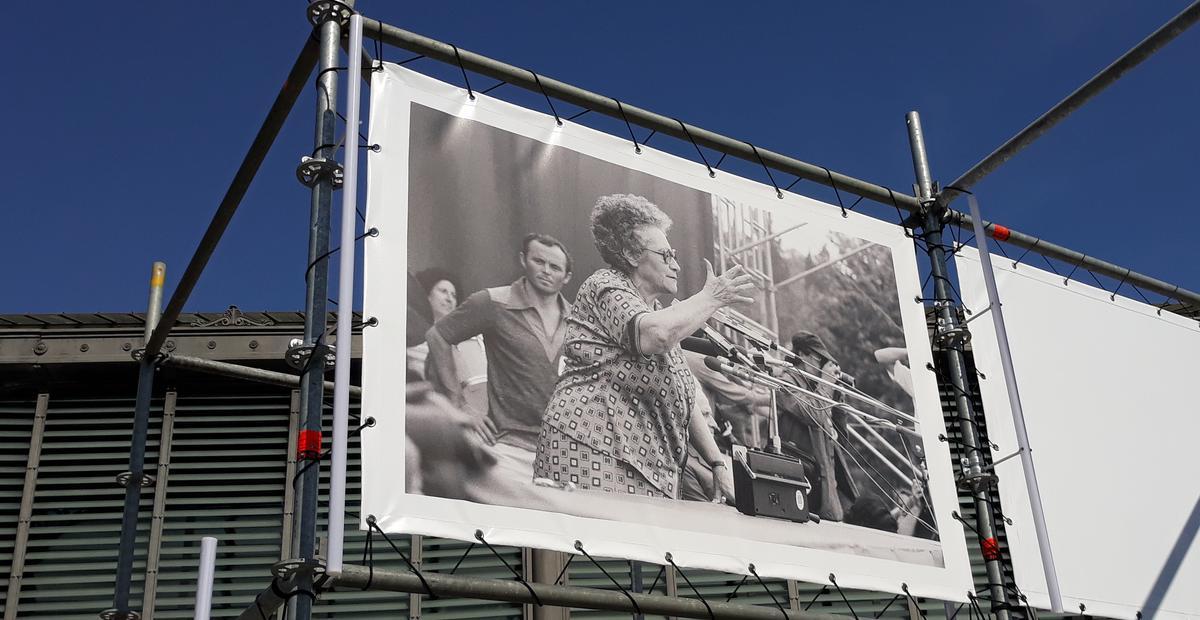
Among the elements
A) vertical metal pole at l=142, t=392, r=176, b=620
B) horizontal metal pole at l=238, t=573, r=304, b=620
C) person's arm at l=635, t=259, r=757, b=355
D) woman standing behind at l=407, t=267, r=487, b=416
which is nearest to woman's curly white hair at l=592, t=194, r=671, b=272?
person's arm at l=635, t=259, r=757, b=355

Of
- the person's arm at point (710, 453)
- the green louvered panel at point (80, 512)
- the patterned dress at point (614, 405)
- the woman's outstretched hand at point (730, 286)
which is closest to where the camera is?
the patterned dress at point (614, 405)

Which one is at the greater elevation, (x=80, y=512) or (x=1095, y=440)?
(x=80, y=512)

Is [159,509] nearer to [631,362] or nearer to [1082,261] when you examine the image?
[631,362]

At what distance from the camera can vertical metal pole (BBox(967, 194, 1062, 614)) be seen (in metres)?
10.4

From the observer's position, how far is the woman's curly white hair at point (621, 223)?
9.83 metres

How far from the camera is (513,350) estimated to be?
8945 mm

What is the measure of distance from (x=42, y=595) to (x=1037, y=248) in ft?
32.3

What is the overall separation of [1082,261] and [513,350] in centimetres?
647

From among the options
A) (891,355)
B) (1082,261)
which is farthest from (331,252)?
(1082,261)

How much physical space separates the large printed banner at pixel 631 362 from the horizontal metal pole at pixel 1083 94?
3.84 ft

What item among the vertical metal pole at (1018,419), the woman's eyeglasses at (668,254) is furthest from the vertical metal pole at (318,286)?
the vertical metal pole at (1018,419)

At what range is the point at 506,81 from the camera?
1000cm

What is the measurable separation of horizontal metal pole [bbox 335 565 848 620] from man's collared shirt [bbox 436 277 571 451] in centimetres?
95

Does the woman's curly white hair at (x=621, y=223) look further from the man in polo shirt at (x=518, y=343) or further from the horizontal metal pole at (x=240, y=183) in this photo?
the horizontal metal pole at (x=240, y=183)
